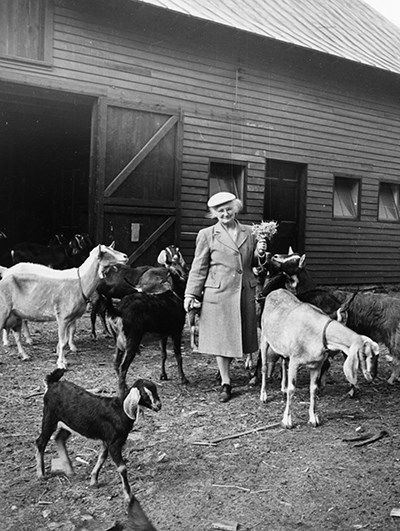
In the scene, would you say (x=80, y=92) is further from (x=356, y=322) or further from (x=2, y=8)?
(x=356, y=322)

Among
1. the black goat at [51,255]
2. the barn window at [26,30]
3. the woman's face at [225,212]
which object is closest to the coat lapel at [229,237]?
the woman's face at [225,212]

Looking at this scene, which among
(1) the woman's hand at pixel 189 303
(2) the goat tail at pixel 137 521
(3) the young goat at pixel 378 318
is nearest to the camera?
(2) the goat tail at pixel 137 521

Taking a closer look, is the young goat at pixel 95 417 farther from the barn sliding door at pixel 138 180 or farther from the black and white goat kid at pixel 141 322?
the barn sliding door at pixel 138 180

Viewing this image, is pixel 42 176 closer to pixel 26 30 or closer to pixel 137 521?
pixel 26 30

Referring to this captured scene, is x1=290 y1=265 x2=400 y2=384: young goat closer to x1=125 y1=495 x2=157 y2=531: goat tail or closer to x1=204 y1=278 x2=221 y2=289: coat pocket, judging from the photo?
x1=204 y1=278 x2=221 y2=289: coat pocket

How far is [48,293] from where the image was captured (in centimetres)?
727

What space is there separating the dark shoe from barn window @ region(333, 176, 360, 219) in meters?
10.6

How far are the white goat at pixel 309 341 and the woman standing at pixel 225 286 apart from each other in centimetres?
→ 34

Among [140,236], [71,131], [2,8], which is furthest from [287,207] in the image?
[2,8]

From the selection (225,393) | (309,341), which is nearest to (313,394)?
(309,341)

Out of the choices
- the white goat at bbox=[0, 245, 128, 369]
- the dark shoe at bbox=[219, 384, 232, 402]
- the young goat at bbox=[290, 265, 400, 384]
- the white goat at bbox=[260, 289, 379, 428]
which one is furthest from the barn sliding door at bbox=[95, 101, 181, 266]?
the white goat at bbox=[260, 289, 379, 428]

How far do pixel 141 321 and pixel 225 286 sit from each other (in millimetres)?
939

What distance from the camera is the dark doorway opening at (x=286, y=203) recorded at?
A: 14.6 meters

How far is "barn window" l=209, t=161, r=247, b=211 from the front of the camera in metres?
13.4
